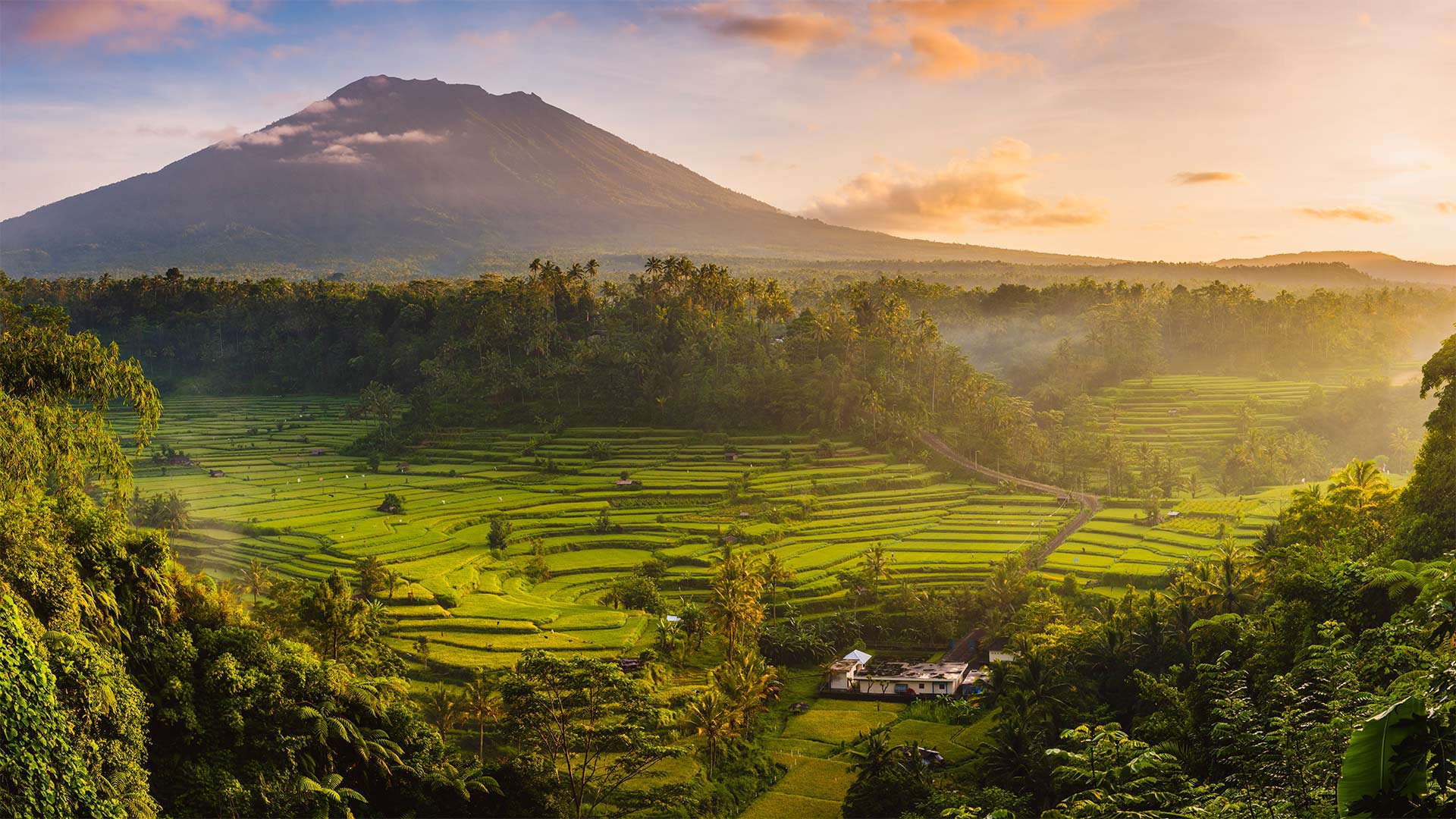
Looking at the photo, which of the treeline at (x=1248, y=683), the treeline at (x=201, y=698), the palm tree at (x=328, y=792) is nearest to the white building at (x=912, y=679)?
the treeline at (x=1248, y=683)

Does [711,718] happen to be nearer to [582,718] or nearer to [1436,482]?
[582,718]

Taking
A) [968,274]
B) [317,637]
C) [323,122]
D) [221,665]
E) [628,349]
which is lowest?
[317,637]

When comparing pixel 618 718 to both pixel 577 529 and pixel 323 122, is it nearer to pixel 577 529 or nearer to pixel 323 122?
pixel 577 529

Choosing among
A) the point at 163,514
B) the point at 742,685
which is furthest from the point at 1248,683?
the point at 163,514

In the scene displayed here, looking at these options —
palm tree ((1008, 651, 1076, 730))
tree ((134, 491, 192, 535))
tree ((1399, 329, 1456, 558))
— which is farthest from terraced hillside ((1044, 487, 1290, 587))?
tree ((134, 491, 192, 535))

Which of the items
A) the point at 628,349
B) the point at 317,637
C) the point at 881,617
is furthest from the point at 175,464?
the point at 881,617

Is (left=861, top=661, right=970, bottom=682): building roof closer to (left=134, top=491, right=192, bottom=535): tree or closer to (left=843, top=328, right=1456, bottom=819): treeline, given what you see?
(left=843, top=328, right=1456, bottom=819): treeline
